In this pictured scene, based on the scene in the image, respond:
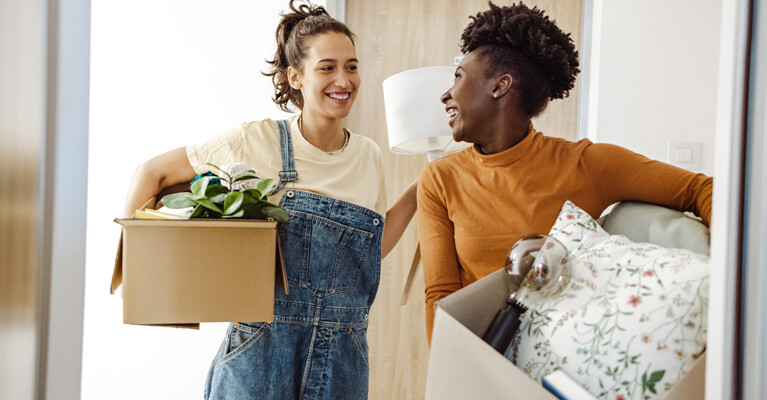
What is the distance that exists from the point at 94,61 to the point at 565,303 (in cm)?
173

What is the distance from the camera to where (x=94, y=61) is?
1805mm

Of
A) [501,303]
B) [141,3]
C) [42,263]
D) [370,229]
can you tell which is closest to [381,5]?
[141,3]

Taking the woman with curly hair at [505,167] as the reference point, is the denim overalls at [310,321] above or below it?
below

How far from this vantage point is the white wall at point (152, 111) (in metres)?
1.79

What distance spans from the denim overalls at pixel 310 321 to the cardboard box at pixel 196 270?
0.23 metres

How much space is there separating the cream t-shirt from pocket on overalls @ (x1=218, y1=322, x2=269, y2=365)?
271 millimetres

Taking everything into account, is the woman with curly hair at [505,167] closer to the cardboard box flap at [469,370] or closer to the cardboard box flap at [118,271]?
the cardboard box flap at [469,370]

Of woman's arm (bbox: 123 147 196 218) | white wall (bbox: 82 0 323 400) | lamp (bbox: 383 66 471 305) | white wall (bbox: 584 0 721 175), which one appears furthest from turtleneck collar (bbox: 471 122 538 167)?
white wall (bbox: 82 0 323 400)

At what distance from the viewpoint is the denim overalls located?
1.14 meters

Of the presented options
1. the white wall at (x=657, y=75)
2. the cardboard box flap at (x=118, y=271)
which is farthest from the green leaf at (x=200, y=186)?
the white wall at (x=657, y=75)

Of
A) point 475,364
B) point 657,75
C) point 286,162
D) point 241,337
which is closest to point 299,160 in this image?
point 286,162

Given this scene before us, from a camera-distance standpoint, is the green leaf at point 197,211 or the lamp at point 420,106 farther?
the lamp at point 420,106

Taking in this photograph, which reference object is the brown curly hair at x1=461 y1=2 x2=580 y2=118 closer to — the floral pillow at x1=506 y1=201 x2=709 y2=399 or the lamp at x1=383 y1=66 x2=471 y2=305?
the lamp at x1=383 y1=66 x2=471 y2=305

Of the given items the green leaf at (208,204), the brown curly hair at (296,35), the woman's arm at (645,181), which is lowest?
the green leaf at (208,204)
